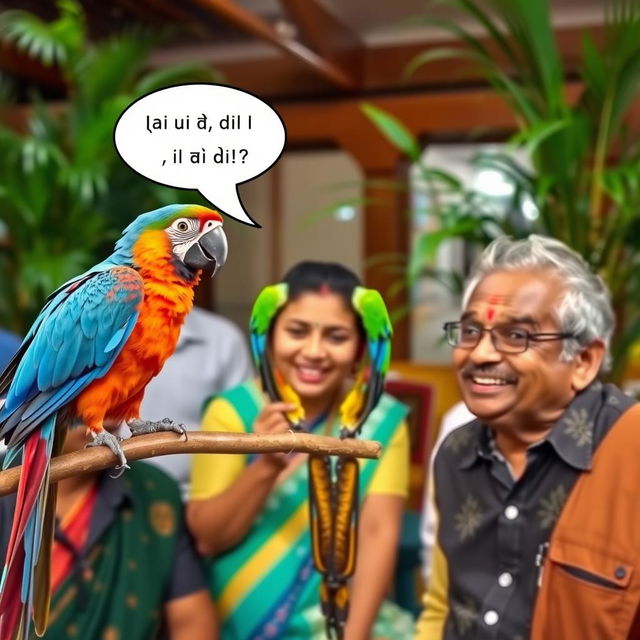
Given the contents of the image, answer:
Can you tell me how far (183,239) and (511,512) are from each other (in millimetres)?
520

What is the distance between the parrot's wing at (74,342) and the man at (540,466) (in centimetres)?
39

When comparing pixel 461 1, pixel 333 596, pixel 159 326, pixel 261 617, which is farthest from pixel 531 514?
pixel 461 1

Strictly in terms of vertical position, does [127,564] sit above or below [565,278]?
below

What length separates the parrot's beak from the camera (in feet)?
1.36

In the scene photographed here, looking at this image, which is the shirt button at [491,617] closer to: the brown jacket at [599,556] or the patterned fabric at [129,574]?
the brown jacket at [599,556]

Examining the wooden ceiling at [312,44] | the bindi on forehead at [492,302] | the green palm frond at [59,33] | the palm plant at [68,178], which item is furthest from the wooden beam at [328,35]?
the bindi on forehead at [492,302]

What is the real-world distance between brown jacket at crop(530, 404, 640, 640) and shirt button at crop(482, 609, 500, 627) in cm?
4

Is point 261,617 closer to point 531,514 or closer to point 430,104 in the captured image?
point 531,514

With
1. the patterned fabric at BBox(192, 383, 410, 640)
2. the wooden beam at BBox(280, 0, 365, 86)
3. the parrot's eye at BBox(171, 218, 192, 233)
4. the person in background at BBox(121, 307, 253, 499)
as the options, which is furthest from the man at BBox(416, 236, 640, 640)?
the wooden beam at BBox(280, 0, 365, 86)

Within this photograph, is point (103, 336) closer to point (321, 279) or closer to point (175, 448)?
point (175, 448)

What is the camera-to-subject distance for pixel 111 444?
419mm

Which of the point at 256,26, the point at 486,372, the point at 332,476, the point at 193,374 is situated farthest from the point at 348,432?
the point at 256,26

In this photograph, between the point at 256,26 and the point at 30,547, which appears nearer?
the point at 30,547

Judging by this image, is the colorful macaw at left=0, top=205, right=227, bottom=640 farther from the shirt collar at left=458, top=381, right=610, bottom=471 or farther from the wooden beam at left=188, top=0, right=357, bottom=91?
the wooden beam at left=188, top=0, right=357, bottom=91
